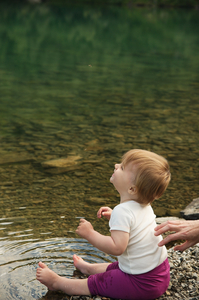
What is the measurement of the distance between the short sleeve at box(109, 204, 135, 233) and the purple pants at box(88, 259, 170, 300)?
310 millimetres

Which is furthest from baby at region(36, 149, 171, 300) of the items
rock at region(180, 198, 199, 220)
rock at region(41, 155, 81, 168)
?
rock at region(41, 155, 81, 168)

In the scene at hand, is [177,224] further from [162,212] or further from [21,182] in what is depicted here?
Answer: [21,182]

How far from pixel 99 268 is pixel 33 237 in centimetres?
84

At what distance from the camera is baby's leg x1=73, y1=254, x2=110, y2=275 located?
2844 mm

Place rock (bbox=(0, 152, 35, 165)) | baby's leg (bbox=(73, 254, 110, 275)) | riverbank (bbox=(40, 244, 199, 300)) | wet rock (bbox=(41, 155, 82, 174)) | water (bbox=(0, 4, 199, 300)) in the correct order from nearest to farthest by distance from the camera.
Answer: riverbank (bbox=(40, 244, 199, 300)) → baby's leg (bbox=(73, 254, 110, 275)) → water (bbox=(0, 4, 199, 300)) → wet rock (bbox=(41, 155, 82, 174)) → rock (bbox=(0, 152, 35, 165))

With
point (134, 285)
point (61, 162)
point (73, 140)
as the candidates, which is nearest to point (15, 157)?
point (61, 162)

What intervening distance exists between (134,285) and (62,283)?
19.1 inches

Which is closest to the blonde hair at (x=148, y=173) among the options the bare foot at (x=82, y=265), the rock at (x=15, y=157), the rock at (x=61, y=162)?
the bare foot at (x=82, y=265)

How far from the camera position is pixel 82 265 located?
9.50 ft

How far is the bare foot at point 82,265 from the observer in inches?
114

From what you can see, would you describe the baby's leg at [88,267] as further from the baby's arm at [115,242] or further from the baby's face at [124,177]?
the baby's face at [124,177]

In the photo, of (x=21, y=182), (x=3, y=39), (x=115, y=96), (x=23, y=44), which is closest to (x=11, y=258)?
(x=21, y=182)

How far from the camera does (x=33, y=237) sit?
3.46 meters

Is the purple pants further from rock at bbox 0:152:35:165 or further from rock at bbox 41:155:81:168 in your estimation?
rock at bbox 0:152:35:165
